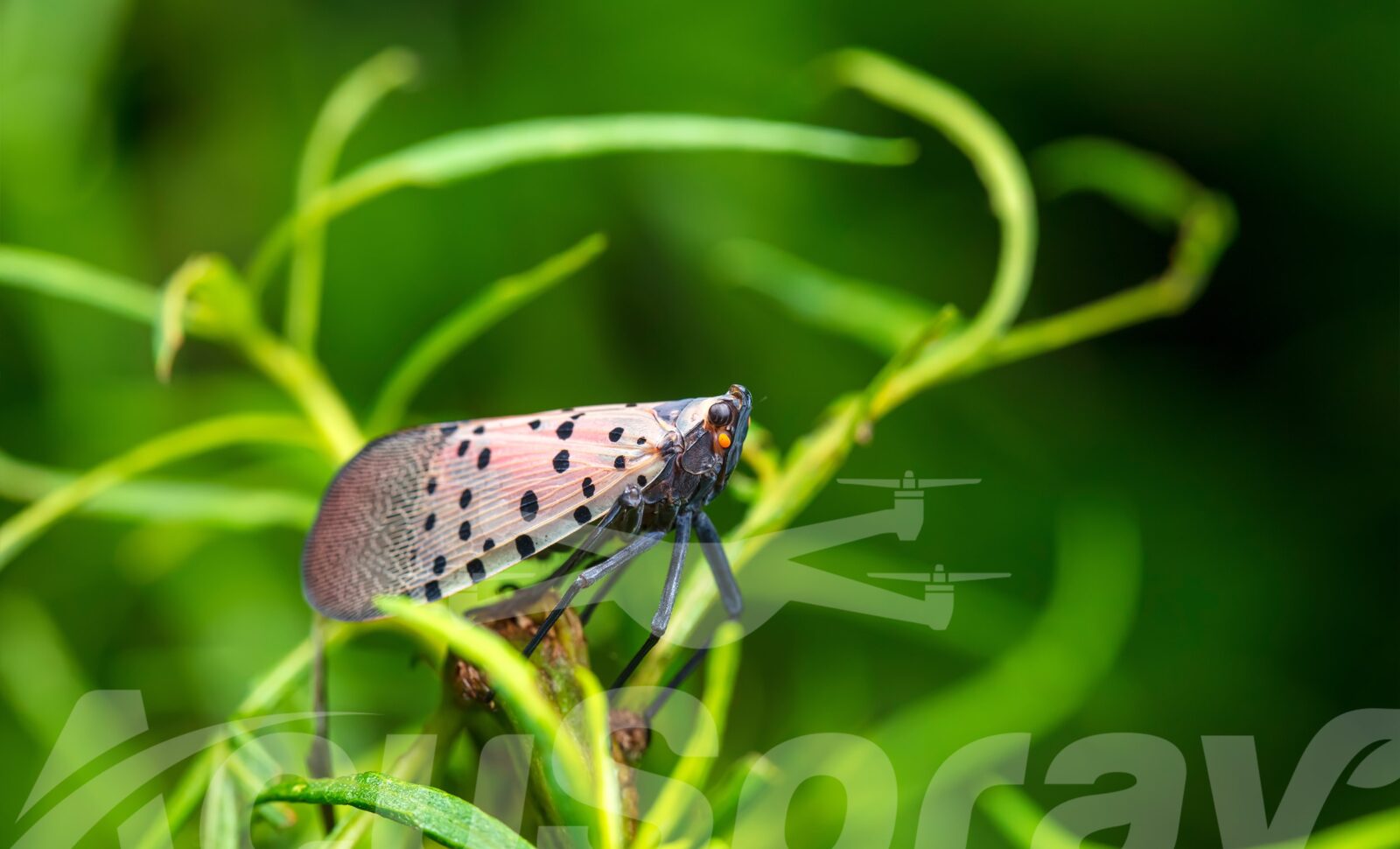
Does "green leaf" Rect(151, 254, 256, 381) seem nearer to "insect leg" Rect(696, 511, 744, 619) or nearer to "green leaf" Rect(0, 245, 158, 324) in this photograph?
"green leaf" Rect(0, 245, 158, 324)

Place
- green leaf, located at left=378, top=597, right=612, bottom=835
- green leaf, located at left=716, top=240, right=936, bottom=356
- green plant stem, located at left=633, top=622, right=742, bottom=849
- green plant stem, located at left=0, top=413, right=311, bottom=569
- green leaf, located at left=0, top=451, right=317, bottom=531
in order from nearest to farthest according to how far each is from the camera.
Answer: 1. green leaf, located at left=378, top=597, right=612, bottom=835
2. green plant stem, located at left=633, top=622, right=742, bottom=849
3. green plant stem, located at left=0, top=413, right=311, bottom=569
4. green leaf, located at left=0, top=451, right=317, bottom=531
5. green leaf, located at left=716, top=240, right=936, bottom=356

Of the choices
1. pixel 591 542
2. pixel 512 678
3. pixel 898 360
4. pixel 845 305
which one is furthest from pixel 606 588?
pixel 845 305

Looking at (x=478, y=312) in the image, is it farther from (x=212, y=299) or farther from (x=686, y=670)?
(x=686, y=670)

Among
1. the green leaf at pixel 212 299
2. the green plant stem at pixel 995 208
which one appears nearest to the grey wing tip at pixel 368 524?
the green leaf at pixel 212 299

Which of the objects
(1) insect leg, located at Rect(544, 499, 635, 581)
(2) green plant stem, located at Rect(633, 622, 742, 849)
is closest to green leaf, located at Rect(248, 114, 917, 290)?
(1) insect leg, located at Rect(544, 499, 635, 581)

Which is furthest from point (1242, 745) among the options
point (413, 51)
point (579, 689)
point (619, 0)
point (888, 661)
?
point (413, 51)
